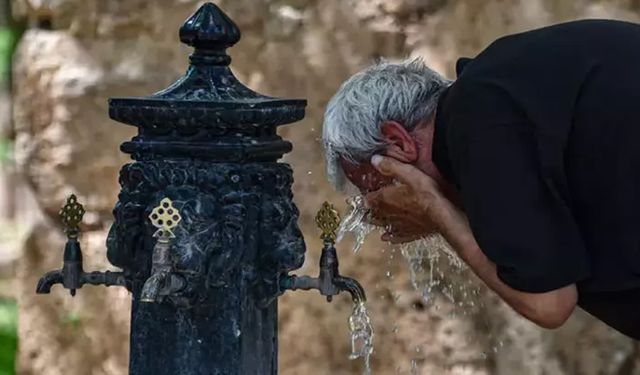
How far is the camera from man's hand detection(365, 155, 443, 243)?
8.56ft

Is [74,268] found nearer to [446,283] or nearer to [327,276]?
[327,276]

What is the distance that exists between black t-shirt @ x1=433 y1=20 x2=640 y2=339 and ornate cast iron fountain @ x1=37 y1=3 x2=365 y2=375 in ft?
1.12

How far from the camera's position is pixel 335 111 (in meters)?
2.70

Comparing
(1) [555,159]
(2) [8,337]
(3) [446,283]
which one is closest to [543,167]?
(1) [555,159]

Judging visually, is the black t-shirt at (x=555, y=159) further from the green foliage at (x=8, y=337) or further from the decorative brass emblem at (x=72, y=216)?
the green foliage at (x=8, y=337)

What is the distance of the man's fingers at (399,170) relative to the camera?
2617mm

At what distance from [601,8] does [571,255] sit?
201 centimetres

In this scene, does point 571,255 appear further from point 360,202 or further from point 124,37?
point 124,37

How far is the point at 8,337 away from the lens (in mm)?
5402

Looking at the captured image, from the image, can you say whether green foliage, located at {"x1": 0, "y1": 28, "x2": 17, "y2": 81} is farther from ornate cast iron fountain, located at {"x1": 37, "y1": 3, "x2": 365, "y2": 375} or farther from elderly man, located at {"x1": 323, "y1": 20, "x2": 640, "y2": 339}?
elderly man, located at {"x1": 323, "y1": 20, "x2": 640, "y2": 339}

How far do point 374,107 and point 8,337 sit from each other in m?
3.11

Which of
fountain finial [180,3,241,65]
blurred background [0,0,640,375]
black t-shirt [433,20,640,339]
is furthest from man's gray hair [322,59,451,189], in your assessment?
blurred background [0,0,640,375]

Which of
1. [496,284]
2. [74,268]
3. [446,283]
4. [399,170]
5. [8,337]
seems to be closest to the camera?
[496,284]

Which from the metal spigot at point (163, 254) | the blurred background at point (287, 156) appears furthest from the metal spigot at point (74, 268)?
the blurred background at point (287, 156)
